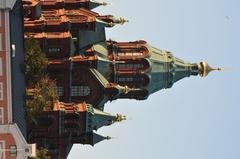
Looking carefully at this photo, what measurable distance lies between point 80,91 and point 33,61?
46.7 ft

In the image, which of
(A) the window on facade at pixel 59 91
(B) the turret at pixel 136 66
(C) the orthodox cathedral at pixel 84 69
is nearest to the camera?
(C) the orthodox cathedral at pixel 84 69

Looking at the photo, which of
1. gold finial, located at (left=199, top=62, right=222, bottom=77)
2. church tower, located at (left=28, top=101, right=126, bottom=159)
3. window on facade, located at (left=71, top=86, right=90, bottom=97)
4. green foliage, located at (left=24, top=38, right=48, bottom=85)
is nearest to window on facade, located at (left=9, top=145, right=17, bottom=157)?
green foliage, located at (left=24, top=38, right=48, bottom=85)

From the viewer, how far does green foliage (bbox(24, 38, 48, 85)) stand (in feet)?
276

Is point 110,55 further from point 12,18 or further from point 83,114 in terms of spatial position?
point 12,18

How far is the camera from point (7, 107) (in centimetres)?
7175

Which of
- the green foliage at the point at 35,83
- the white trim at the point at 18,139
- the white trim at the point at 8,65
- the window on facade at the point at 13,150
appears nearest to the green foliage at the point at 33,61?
the green foliage at the point at 35,83

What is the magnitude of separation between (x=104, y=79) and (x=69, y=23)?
9004 mm

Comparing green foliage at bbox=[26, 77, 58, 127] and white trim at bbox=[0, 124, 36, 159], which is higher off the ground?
green foliage at bbox=[26, 77, 58, 127]

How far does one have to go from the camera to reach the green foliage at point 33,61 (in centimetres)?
8419

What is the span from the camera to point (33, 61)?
277ft

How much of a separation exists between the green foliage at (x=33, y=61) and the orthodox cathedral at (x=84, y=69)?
442 cm

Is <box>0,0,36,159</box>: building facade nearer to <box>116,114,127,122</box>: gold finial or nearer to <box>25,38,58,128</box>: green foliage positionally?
<box>25,38,58,128</box>: green foliage

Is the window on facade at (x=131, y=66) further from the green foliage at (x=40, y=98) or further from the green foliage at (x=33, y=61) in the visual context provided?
the green foliage at (x=33, y=61)

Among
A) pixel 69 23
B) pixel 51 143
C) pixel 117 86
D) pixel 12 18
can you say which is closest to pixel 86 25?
pixel 69 23
